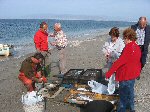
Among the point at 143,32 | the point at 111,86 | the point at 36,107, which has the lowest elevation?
the point at 36,107

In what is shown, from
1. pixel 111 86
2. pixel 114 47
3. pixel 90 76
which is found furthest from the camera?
pixel 90 76

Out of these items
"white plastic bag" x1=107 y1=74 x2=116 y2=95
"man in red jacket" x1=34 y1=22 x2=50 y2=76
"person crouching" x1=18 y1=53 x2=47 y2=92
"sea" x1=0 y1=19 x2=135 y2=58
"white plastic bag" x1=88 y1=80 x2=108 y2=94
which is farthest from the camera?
"sea" x1=0 y1=19 x2=135 y2=58

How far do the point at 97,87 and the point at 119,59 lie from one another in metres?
1.73

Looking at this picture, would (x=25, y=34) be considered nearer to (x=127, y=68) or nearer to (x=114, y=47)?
(x=114, y=47)

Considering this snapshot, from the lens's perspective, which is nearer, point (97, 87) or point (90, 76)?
point (97, 87)

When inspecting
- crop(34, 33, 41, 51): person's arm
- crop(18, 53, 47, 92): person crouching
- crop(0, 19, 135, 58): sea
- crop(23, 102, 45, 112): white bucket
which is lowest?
crop(0, 19, 135, 58): sea

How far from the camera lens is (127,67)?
6820 millimetres

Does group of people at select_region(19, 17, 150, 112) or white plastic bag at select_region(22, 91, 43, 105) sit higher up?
group of people at select_region(19, 17, 150, 112)

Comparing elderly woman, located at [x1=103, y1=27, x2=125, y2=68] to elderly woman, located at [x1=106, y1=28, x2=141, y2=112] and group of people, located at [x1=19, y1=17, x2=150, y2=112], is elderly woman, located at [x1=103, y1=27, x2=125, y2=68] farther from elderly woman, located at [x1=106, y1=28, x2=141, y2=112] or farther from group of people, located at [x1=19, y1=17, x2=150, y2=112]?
elderly woman, located at [x1=106, y1=28, x2=141, y2=112]

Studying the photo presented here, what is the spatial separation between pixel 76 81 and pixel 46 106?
1.30 m

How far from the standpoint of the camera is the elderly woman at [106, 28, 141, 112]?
6.74 metres

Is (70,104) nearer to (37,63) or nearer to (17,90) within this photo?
(37,63)

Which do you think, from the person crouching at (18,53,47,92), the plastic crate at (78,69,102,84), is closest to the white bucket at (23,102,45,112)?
the person crouching at (18,53,47,92)

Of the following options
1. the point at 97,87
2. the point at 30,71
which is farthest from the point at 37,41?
the point at 97,87
